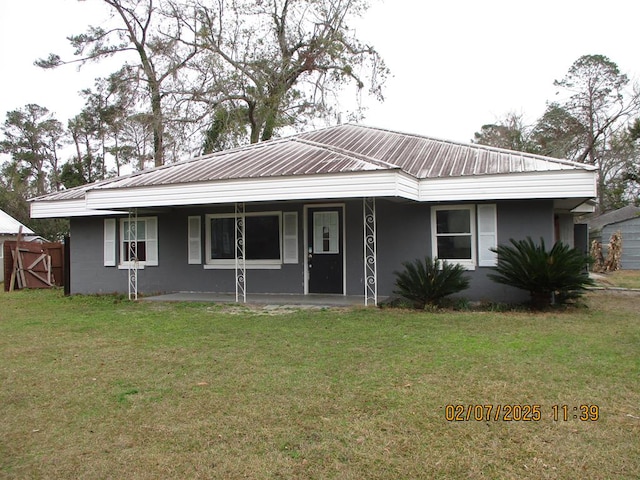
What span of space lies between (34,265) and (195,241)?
8.09 meters

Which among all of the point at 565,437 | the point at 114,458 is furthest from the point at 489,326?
the point at 114,458

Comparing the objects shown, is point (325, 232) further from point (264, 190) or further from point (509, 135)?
point (509, 135)

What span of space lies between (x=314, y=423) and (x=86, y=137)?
4432cm

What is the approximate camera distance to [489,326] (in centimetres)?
855

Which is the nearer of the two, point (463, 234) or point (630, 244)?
point (463, 234)

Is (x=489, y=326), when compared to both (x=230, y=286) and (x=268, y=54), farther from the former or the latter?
(x=268, y=54)

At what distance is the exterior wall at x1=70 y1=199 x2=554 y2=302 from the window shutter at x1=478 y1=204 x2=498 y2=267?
0.41 ft

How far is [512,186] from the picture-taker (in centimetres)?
1067

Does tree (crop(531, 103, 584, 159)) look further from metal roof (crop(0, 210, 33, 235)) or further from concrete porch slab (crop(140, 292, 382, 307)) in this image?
metal roof (crop(0, 210, 33, 235))

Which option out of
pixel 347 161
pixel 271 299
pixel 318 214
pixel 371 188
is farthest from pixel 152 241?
pixel 371 188

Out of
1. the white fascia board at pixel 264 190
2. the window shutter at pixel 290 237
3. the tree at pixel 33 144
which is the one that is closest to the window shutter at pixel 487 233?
the white fascia board at pixel 264 190

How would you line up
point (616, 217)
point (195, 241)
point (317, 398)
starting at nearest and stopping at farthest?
1. point (317, 398)
2. point (195, 241)
3. point (616, 217)

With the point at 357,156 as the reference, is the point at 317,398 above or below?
below

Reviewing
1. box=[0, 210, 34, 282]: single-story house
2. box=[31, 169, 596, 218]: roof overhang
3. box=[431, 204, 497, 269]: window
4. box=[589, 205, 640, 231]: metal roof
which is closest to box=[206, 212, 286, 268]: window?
box=[31, 169, 596, 218]: roof overhang
